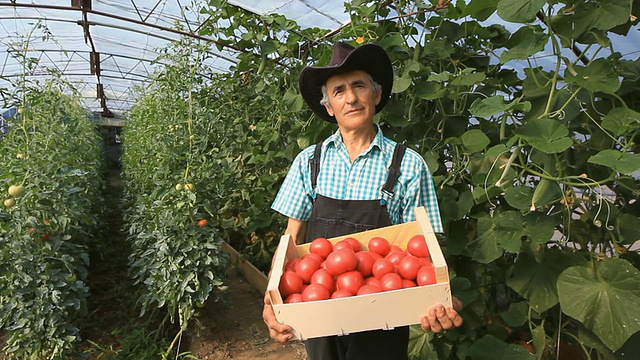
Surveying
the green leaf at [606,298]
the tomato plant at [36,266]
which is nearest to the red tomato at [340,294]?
the green leaf at [606,298]

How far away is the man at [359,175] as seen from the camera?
4.23 feet

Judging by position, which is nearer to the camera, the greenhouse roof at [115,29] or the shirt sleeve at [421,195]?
the shirt sleeve at [421,195]

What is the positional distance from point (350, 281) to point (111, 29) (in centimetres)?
812

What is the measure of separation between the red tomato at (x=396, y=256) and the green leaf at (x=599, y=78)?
64 cm

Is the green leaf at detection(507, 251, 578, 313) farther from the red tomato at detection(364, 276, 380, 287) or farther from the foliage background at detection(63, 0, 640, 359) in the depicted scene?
the red tomato at detection(364, 276, 380, 287)

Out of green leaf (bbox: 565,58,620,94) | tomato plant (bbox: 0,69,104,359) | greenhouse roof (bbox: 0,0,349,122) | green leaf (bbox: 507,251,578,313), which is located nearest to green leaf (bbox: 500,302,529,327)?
green leaf (bbox: 507,251,578,313)

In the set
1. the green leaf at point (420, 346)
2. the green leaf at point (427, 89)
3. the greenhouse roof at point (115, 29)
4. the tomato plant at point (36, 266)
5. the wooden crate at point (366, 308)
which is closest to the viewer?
the wooden crate at point (366, 308)

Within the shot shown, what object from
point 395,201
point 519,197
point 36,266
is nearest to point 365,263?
point 395,201

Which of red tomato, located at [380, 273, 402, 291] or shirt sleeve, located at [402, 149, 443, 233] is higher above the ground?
shirt sleeve, located at [402, 149, 443, 233]

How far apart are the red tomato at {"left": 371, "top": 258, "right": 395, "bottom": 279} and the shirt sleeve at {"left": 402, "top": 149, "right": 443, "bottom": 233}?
24 centimetres

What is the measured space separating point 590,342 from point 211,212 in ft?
6.01

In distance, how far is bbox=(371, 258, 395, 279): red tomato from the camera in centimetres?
112

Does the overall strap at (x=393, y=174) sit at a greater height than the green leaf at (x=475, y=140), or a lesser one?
lesser

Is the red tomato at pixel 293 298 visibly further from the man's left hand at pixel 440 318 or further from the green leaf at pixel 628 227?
the green leaf at pixel 628 227
